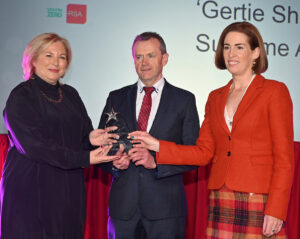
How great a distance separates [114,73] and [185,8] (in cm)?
102

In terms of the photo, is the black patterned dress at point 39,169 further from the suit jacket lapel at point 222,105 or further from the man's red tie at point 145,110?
the suit jacket lapel at point 222,105

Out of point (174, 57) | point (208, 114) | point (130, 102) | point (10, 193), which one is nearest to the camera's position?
point (10, 193)

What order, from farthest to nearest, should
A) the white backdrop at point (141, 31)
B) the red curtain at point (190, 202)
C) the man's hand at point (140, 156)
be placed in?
1. the white backdrop at point (141, 31)
2. the red curtain at point (190, 202)
3. the man's hand at point (140, 156)

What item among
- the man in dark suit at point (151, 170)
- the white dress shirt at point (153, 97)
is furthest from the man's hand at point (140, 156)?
the white dress shirt at point (153, 97)

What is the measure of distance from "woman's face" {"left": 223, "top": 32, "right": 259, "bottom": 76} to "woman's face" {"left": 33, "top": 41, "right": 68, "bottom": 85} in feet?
3.55

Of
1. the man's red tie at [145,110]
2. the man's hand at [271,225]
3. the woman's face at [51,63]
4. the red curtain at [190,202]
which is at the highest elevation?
the woman's face at [51,63]

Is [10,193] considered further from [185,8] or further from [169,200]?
[185,8]

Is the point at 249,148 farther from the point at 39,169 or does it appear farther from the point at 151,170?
the point at 39,169

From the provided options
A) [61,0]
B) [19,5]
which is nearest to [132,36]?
[61,0]

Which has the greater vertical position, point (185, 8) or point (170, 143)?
point (185, 8)

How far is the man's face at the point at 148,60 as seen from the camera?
2.70 metres

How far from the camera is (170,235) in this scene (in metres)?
2.48

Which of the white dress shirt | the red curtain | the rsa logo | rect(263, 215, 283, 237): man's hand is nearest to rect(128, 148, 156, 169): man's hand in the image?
→ the white dress shirt

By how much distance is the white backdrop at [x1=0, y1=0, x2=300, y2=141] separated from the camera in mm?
4125
